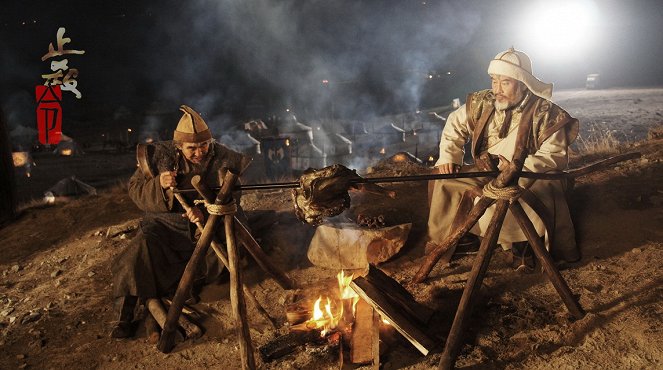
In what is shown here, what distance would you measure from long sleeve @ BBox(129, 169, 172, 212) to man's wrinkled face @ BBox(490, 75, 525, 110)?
384cm

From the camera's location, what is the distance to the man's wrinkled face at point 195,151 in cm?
441

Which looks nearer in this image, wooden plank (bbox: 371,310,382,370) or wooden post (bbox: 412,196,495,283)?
wooden plank (bbox: 371,310,382,370)

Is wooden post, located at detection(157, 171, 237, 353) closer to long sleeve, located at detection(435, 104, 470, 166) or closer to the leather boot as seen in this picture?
the leather boot

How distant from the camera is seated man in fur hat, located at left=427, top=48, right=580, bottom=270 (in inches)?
177

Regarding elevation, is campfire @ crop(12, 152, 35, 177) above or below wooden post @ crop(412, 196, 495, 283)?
below

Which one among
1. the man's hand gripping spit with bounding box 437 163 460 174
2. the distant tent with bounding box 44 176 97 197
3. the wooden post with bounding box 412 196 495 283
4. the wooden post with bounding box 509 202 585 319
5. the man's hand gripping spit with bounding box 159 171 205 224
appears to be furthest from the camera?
the distant tent with bounding box 44 176 97 197

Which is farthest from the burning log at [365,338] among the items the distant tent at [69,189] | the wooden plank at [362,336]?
the distant tent at [69,189]

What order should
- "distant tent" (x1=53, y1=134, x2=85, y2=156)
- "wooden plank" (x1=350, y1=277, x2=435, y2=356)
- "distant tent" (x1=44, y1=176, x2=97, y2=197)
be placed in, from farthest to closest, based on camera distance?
"distant tent" (x1=53, y1=134, x2=85, y2=156), "distant tent" (x1=44, y1=176, x2=97, y2=197), "wooden plank" (x1=350, y1=277, x2=435, y2=356)

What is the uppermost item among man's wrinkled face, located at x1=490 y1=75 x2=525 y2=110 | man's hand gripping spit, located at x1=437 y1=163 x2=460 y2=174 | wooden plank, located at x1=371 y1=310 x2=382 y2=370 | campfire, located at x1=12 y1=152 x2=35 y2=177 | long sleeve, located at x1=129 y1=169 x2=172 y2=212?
man's wrinkled face, located at x1=490 y1=75 x2=525 y2=110

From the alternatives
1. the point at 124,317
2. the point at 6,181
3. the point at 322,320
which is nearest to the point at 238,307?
the point at 322,320

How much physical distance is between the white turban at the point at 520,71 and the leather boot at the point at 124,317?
4.76m

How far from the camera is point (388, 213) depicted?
18.8ft

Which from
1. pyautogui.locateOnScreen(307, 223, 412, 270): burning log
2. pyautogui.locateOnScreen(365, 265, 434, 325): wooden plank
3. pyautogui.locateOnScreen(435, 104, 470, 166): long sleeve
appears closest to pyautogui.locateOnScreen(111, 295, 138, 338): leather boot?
pyautogui.locateOnScreen(307, 223, 412, 270): burning log

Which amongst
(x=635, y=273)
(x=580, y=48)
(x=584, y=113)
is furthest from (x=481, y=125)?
(x=580, y=48)
